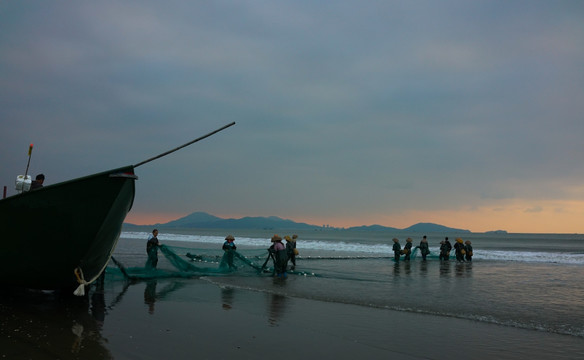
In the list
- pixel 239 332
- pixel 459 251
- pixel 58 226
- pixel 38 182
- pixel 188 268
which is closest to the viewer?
pixel 239 332

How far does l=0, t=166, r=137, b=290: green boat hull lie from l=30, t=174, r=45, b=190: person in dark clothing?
1.06m

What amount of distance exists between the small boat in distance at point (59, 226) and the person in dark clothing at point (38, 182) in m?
1.06

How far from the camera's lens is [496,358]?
5.46m

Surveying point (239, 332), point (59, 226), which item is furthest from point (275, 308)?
point (59, 226)

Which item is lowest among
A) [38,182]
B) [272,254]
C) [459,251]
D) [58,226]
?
[459,251]

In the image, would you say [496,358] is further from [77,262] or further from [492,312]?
[77,262]

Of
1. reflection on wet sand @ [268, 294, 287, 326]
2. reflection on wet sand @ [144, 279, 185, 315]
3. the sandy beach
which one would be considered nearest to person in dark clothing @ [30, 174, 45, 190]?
the sandy beach

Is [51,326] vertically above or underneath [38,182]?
underneath

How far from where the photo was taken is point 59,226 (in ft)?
23.6

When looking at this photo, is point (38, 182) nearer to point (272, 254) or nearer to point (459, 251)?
point (272, 254)

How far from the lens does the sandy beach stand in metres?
5.25

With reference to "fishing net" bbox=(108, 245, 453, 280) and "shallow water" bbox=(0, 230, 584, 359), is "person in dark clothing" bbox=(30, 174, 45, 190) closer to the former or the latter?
"shallow water" bbox=(0, 230, 584, 359)

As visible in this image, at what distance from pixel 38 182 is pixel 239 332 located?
530 cm

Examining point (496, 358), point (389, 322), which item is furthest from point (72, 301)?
point (496, 358)
